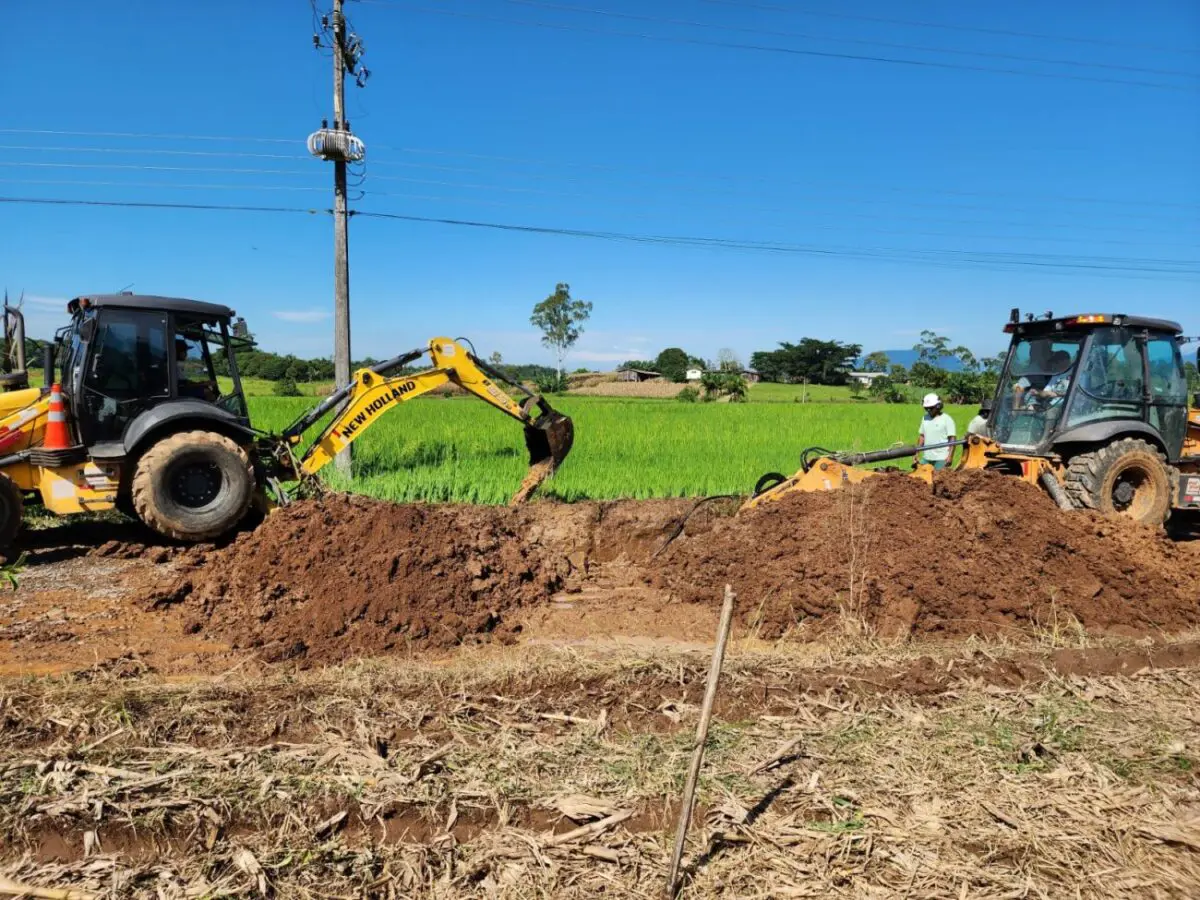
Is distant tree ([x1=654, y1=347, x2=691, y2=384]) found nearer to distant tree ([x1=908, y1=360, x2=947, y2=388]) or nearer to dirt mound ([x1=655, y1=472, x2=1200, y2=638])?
distant tree ([x1=908, y1=360, x2=947, y2=388])

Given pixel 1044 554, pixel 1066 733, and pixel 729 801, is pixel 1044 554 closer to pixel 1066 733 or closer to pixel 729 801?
pixel 1066 733

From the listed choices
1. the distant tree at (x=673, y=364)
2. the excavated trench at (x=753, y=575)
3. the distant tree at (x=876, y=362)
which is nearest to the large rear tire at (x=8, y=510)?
the excavated trench at (x=753, y=575)

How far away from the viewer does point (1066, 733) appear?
3832mm

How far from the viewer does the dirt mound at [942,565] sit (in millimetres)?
5566

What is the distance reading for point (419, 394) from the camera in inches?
320

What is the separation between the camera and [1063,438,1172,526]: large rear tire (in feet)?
22.9

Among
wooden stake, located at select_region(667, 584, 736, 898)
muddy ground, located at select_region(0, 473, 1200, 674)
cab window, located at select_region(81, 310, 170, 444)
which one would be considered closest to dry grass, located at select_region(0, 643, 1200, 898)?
wooden stake, located at select_region(667, 584, 736, 898)

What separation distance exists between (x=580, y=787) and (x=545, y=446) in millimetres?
5617

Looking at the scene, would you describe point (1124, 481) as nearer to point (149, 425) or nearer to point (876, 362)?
point (149, 425)

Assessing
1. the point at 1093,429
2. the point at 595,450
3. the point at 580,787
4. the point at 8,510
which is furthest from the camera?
the point at 595,450

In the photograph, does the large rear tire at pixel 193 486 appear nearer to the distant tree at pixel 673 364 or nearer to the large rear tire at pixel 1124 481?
the large rear tire at pixel 1124 481

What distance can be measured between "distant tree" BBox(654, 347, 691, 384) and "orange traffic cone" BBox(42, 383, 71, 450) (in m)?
51.6

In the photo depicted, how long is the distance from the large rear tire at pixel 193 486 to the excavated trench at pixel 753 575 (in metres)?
0.37

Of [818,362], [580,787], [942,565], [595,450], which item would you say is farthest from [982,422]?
[818,362]
